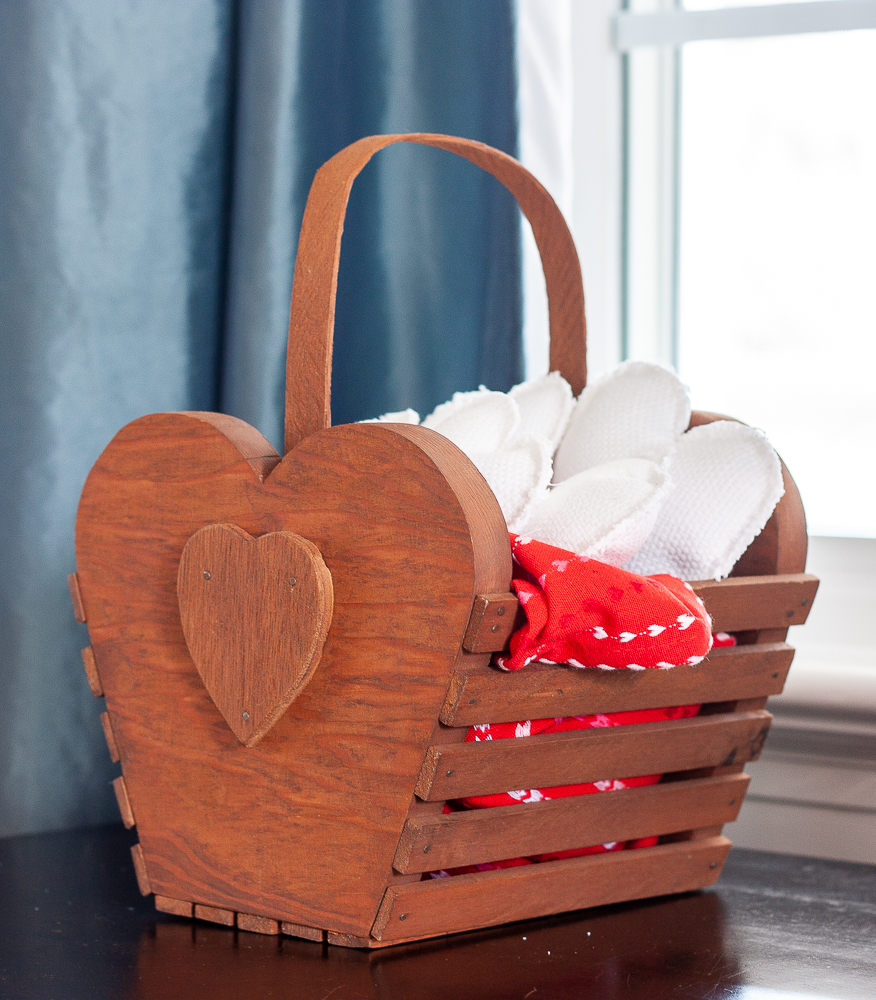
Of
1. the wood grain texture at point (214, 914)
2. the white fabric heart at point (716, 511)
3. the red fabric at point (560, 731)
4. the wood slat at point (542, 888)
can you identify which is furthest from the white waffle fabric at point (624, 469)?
the wood grain texture at point (214, 914)

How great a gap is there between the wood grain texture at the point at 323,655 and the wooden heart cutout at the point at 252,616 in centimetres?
2

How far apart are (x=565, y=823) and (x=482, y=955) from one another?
0.33ft

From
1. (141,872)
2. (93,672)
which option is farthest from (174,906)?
(93,672)

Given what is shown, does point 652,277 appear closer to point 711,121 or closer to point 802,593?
point 711,121

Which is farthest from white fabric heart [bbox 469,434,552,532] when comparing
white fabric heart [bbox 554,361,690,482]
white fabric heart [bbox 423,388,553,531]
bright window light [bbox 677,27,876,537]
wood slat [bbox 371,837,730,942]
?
bright window light [bbox 677,27,876,537]

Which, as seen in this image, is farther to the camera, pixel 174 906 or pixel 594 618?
pixel 174 906

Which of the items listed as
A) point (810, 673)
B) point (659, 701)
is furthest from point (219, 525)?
point (810, 673)

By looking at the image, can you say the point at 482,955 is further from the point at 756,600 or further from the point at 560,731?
the point at 756,600

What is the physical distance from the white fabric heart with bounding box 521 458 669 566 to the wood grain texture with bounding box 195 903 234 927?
1.09 feet

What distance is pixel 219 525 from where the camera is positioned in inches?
27.7

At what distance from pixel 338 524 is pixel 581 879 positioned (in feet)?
1.02

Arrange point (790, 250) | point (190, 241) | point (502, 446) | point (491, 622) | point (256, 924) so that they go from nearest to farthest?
point (491, 622)
point (256, 924)
point (502, 446)
point (190, 241)
point (790, 250)

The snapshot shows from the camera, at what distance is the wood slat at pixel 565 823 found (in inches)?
26.4

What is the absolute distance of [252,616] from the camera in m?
0.69
